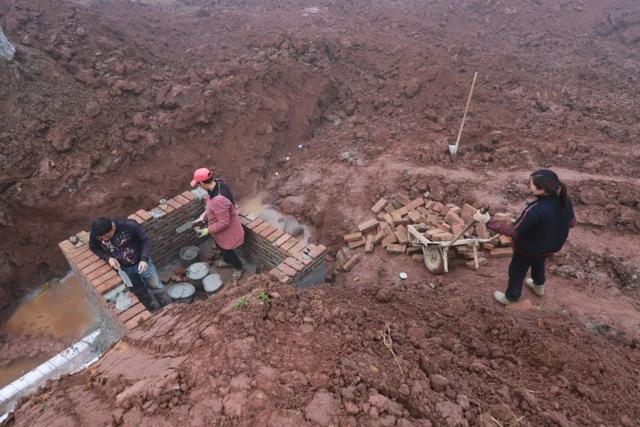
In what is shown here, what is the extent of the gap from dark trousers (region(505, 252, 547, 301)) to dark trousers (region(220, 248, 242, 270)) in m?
3.23

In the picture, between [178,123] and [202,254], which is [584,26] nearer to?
[178,123]

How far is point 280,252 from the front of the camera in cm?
452

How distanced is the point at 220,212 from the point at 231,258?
3.16ft

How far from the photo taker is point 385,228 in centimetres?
540

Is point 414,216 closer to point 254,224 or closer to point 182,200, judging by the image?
point 254,224

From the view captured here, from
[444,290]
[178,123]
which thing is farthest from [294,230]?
[178,123]

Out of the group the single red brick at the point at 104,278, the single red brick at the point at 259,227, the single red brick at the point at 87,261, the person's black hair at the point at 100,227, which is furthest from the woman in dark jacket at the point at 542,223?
the single red brick at the point at 87,261

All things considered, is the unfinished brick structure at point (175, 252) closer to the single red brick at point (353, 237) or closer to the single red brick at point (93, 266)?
the single red brick at point (93, 266)

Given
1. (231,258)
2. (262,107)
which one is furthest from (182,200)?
(262,107)

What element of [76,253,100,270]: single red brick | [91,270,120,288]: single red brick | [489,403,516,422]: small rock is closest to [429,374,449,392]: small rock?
[489,403,516,422]: small rock

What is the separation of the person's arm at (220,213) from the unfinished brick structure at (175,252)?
1.75 ft

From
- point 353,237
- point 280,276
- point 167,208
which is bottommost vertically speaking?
point 353,237

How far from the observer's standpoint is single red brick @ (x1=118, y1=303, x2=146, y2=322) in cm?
360

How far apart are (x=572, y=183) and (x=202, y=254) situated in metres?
5.62
